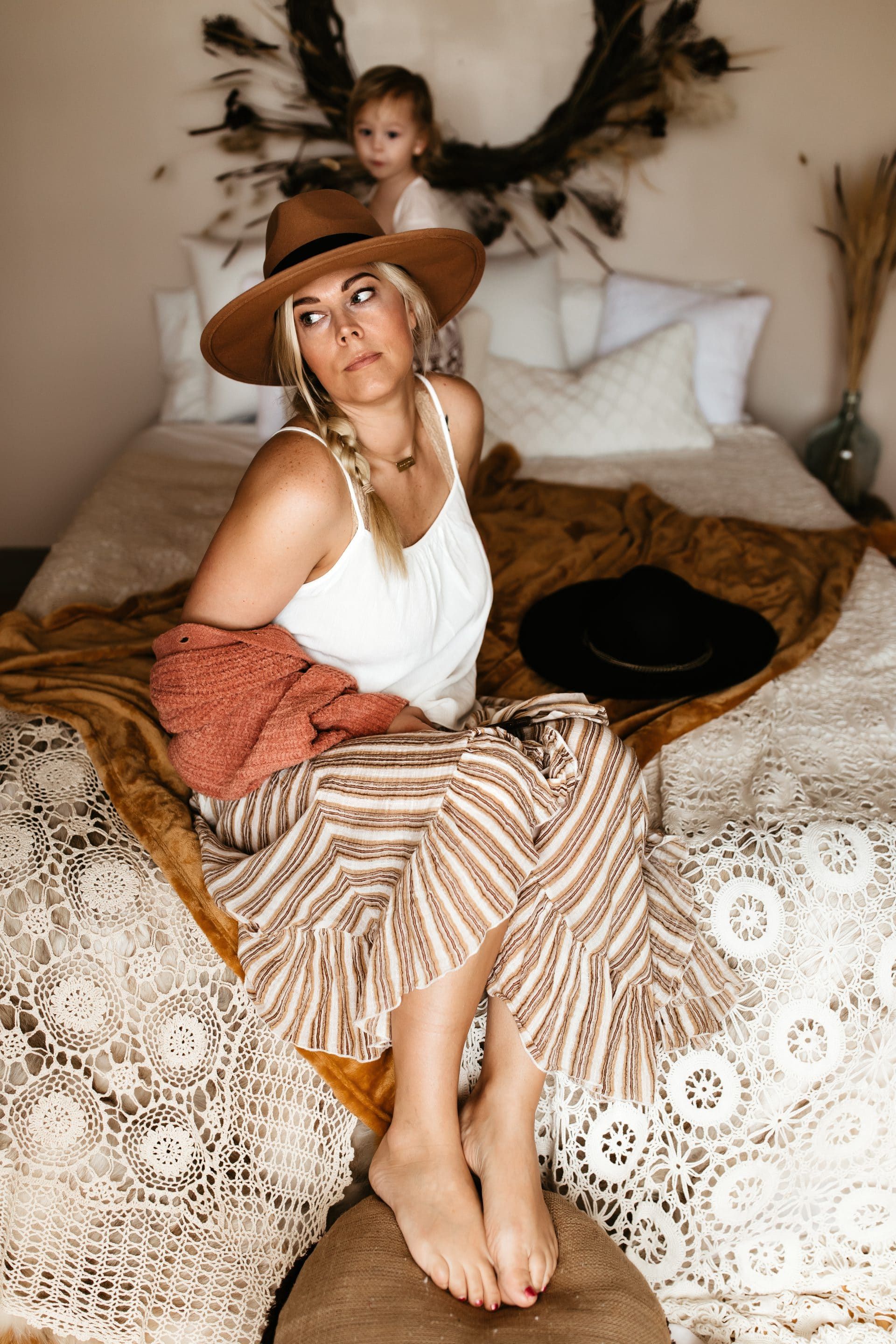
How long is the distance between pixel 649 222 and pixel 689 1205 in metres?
3.09

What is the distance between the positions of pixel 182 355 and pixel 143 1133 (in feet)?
8.58

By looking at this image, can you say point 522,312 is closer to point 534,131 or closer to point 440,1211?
point 534,131

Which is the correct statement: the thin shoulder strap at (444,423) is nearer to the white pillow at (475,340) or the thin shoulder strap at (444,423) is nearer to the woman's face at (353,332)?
the woman's face at (353,332)

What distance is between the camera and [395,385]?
1401 mm

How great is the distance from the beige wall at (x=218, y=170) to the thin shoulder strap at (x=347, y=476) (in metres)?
2.34

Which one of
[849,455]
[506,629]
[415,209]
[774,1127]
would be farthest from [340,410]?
[849,455]

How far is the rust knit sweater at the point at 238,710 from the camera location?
123cm

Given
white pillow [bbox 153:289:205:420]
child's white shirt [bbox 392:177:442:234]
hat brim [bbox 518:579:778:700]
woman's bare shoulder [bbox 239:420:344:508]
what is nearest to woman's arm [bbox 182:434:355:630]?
woman's bare shoulder [bbox 239:420:344:508]

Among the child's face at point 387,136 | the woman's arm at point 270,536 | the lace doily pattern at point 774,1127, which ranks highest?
the child's face at point 387,136

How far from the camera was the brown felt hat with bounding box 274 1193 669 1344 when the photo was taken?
3.17 ft

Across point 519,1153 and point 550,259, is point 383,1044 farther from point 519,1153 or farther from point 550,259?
point 550,259

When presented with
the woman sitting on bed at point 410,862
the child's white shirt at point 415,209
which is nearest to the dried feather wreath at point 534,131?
the child's white shirt at point 415,209

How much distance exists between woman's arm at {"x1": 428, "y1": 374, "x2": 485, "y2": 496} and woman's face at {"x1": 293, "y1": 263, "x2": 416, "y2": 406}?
29cm

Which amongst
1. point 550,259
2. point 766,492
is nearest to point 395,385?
point 766,492
